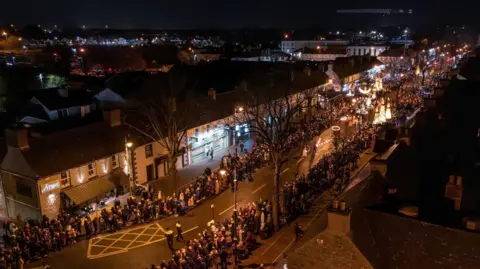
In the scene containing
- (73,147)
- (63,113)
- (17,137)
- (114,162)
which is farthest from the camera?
(63,113)

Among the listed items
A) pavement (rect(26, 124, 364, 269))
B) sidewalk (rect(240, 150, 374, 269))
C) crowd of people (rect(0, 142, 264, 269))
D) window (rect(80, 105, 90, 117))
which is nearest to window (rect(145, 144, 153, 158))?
crowd of people (rect(0, 142, 264, 269))

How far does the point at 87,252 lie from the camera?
2167cm

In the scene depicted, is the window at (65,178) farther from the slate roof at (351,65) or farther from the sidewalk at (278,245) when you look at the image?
the slate roof at (351,65)

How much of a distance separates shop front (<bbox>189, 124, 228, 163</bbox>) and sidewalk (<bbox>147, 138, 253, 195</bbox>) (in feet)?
1.58

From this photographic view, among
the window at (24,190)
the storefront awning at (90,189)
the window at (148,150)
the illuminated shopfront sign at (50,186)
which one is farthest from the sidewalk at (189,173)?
the window at (24,190)

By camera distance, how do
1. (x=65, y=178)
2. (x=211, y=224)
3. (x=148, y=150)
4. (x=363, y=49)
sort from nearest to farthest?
(x=211, y=224) → (x=65, y=178) → (x=148, y=150) → (x=363, y=49)

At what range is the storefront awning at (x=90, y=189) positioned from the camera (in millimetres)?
25875

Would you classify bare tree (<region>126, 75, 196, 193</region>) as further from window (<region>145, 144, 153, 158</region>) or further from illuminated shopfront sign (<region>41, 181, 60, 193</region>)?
illuminated shopfront sign (<region>41, 181, 60, 193</region>)

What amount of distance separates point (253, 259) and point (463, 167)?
10336 mm

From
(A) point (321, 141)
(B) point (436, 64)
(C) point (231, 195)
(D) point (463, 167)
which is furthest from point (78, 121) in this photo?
(B) point (436, 64)

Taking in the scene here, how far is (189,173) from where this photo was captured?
1330 inches

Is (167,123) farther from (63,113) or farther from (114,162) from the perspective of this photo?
(63,113)

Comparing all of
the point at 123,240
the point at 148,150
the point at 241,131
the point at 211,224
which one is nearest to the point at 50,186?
the point at 123,240

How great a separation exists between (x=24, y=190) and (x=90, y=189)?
3.75 meters
